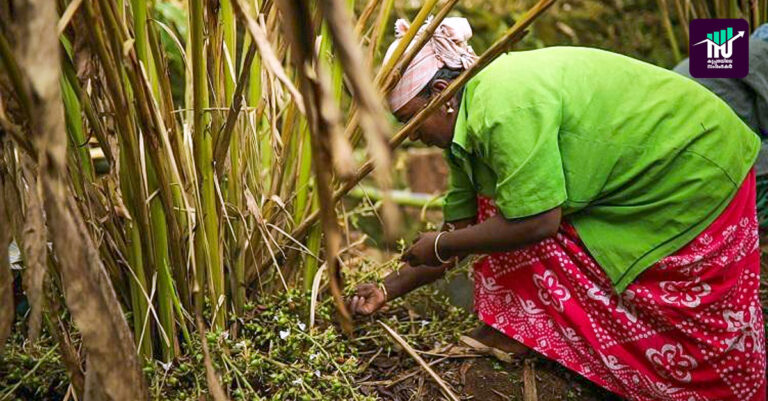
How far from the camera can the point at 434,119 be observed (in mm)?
1527

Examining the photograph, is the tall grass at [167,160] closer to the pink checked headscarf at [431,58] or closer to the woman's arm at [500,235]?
the pink checked headscarf at [431,58]

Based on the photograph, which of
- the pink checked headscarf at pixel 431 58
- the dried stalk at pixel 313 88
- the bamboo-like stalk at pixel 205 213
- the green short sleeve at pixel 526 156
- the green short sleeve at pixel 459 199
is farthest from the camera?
the green short sleeve at pixel 459 199

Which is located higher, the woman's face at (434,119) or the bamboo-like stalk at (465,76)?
the bamboo-like stalk at (465,76)

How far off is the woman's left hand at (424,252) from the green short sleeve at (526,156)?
0.66ft

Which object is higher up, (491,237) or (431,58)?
(431,58)

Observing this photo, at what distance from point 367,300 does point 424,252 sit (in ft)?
0.62

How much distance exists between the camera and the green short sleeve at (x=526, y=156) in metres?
1.39

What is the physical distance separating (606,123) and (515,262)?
0.36m

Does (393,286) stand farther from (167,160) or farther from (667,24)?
(667,24)

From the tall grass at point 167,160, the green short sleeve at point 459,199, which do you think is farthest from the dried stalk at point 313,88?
the green short sleeve at point 459,199

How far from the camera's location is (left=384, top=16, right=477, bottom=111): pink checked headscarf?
4.92 ft

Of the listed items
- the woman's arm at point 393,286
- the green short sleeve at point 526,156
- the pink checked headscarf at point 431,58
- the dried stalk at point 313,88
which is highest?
the dried stalk at point 313,88

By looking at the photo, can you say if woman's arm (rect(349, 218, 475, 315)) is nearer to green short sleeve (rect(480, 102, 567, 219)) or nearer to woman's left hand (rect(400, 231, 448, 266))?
woman's left hand (rect(400, 231, 448, 266))

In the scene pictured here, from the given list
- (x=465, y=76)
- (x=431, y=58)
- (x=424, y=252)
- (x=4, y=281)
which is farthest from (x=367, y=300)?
(x=4, y=281)
